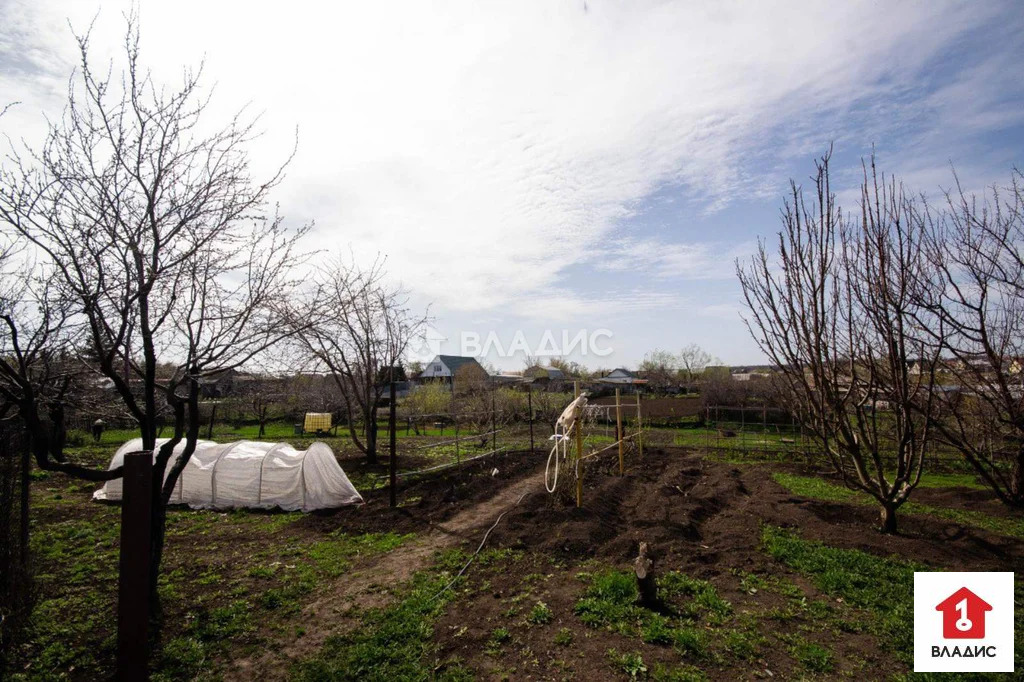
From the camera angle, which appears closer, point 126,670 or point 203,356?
point 126,670

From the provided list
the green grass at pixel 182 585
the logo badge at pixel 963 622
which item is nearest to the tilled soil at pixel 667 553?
the logo badge at pixel 963 622

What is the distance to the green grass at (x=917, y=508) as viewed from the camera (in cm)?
734

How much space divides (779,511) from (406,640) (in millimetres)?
5874

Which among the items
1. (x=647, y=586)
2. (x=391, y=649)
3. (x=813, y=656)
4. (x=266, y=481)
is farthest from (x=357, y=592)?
(x=266, y=481)

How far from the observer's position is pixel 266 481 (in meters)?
9.38

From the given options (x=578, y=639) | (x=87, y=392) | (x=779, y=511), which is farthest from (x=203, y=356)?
(x=779, y=511)

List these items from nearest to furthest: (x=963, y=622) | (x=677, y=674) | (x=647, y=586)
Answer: (x=677, y=674) < (x=963, y=622) < (x=647, y=586)

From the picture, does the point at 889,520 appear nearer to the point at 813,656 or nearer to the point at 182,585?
the point at 813,656

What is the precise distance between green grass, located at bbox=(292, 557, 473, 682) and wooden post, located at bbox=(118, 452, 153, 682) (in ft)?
5.03

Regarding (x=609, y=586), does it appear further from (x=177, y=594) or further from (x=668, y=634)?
(x=177, y=594)

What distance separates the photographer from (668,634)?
407cm

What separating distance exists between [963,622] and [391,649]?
182 inches

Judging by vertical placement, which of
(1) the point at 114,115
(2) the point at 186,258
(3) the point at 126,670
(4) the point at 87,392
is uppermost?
(1) the point at 114,115

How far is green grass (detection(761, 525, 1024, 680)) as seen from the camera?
12.8 feet
